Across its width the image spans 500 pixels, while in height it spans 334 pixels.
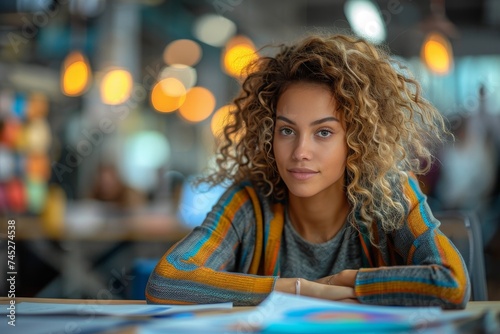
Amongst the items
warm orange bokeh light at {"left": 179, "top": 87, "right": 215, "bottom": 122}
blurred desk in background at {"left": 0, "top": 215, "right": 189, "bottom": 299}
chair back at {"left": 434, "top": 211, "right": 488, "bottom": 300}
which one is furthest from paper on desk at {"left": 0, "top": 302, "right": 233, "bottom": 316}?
warm orange bokeh light at {"left": 179, "top": 87, "right": 215, "bottom": 122}

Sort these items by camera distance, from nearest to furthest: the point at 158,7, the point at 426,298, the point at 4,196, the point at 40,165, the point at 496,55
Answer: the point at 426,298 < the point at 4,196 < the point at 40,165 < the point at 158,7 < the point at 496,55

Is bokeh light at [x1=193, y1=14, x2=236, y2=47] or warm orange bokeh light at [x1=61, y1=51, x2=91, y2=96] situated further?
bokeh light at [x1=193, y1=14, x2=236, y2=47]

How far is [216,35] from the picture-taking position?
10.3 metres

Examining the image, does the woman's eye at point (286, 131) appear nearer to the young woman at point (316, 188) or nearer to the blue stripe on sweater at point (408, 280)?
the young woman at point (316, 188)

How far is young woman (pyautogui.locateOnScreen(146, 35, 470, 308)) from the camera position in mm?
1612

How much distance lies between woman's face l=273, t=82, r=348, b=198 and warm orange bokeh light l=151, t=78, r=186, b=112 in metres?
6.88

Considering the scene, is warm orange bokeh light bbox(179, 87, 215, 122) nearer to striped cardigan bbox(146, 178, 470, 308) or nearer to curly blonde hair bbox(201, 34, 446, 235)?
curly blonde hair bbox(201, 34, 446, 235)

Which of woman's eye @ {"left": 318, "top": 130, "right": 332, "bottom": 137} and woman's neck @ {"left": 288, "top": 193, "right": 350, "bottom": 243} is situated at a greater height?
woman's eye @ {"left": 318, "top": 130, "right": 332, "bottom": 137}

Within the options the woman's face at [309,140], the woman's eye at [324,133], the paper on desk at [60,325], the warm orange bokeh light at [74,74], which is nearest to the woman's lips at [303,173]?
the woman's face at [309,140]

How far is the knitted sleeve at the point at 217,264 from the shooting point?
5.07 ft

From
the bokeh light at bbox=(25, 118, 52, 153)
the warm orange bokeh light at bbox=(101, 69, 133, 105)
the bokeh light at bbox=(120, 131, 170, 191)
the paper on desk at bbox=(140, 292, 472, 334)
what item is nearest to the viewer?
the paper on desk at bbox=(140, 292, 472, 334)

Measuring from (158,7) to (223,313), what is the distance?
8.29m

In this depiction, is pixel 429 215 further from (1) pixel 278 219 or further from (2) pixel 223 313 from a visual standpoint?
(2) pixel 223 313

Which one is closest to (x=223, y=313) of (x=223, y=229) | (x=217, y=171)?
(x=223, y=229)
